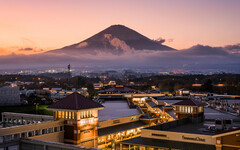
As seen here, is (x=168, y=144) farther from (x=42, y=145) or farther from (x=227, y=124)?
(x=42, y=145)

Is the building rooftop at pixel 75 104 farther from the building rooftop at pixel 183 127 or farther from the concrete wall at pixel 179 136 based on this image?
the building rooftop at pixel 183 127

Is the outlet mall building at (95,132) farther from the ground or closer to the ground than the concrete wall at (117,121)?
farther from the ground

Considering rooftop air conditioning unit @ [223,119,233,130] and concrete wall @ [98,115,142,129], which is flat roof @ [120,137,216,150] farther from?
concrete wall @ [98,115,142,129]

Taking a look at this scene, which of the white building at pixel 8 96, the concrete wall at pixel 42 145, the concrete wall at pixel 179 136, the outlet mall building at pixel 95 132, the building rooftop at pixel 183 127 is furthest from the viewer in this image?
the white building at pixel 8 96

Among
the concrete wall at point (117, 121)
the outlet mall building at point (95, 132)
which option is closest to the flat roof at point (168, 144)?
the outlet mall building at point (95, 132)

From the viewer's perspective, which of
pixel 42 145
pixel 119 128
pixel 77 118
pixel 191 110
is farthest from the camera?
pixel 119 128

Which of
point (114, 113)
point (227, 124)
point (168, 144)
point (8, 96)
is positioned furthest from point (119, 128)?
point (8, 96)

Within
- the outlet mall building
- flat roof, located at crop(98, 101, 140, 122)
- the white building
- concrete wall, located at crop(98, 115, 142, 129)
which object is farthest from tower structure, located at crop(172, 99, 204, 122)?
the white building

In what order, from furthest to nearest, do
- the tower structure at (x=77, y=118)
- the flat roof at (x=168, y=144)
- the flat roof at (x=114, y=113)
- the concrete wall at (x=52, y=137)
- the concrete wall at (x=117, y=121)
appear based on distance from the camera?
the flat roof at (x=114, y=113) < the concrete wall at (x=117, y=121) < the tower structure at (x=77, y=118) < the concrete wall at (x=52, y=137) < the flat roof at (x=168, y=144)
